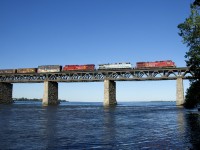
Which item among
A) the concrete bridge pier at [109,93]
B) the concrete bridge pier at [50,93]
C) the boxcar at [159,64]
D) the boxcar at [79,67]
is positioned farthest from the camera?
the concrete bridge pier at [50,93]

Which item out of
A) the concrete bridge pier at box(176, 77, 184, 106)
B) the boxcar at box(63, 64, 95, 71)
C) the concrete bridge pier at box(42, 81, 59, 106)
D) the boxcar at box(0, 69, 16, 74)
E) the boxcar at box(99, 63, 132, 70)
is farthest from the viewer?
the boxcar at box(0, 69, 16, 74)

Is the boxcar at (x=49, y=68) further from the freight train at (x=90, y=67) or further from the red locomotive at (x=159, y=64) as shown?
the red locomotive at (x=159, y=64)

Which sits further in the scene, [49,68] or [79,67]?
[49,68]

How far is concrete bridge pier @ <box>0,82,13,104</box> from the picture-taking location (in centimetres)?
12735

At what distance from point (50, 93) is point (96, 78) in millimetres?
21629

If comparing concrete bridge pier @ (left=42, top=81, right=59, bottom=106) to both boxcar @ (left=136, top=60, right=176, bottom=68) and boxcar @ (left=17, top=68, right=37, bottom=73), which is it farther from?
boxcar @ (left=136, top=60, right=176, bottom=68)

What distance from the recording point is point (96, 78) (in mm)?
106625

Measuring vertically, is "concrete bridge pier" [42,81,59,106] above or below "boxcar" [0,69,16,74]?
below

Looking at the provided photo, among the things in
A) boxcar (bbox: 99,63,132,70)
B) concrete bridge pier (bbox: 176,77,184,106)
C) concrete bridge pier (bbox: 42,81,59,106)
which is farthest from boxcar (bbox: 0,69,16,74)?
concrete bridge pier (bbox: 176,77,184,106)

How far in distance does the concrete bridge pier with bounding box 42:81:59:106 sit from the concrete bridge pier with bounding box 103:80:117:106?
24.9 metres

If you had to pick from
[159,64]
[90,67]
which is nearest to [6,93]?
[90,67]

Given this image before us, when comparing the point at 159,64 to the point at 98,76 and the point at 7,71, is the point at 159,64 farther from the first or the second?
the point at 7,71

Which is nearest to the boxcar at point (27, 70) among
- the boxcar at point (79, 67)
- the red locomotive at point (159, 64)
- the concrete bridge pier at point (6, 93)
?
the concrete bridge pier at point (6, 93)

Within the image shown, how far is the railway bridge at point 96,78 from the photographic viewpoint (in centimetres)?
9425
